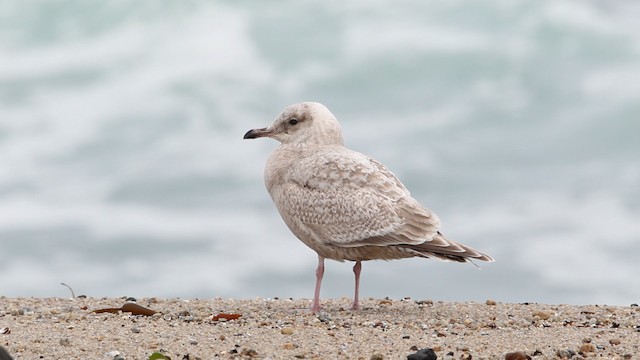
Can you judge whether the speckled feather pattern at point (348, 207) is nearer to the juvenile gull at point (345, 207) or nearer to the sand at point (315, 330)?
the juvenile gull at point (345, 207)

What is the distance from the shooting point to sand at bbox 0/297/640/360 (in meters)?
8.71

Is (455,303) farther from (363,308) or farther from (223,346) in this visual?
(223,346)

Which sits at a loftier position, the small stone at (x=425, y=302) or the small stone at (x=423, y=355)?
the small stone at (x=425, y=302)

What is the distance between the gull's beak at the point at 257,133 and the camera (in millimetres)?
11625

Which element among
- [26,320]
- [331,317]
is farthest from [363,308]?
[26,320]

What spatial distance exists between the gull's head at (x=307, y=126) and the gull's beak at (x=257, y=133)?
108mm

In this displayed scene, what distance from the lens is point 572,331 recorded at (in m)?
9.97

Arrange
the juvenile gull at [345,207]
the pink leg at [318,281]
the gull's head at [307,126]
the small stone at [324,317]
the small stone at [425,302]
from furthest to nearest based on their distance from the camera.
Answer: the small stone at [425,302] < the gull's head at [307,126] < the pink leg at [318,281] < the juvenile gull at [345,207] < the small stone at [324,317]

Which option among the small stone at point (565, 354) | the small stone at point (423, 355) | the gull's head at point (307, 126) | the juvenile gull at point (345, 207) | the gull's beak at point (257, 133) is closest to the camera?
the small stone at point (423, 355)

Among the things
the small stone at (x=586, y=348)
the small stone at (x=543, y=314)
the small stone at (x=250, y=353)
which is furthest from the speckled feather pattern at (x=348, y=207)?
the small stone at (x=250, y=353)

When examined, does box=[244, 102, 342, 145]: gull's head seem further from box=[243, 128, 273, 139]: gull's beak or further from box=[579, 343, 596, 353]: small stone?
box=[579, 343, 596, 353]: small stone

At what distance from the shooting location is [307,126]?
1130cm

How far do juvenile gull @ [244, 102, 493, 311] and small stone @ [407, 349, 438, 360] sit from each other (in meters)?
2.02

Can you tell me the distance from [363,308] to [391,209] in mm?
1463
